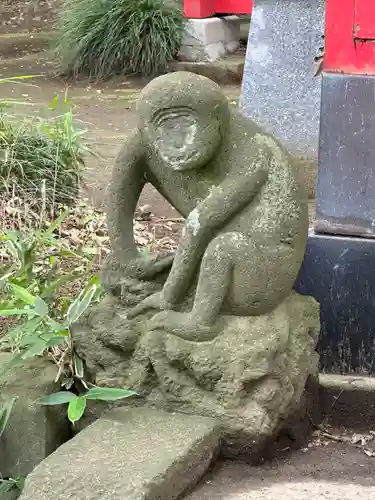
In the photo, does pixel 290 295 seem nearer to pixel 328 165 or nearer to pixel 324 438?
pixel 324 438

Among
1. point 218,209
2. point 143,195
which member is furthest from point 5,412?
point 143,195

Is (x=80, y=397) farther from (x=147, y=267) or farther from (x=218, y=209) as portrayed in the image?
(x=218, y=209)

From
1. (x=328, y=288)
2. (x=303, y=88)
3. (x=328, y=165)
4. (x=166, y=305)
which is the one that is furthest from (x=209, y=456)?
(x=303, y=88)

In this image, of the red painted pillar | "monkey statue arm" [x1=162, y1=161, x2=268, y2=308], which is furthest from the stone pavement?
the red painted pillar

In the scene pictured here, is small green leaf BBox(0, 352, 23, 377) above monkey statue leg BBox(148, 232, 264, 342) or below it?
below

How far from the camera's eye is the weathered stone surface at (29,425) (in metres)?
2.74

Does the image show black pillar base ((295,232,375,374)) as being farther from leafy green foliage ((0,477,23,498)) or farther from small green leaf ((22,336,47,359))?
leafy green foliage ((0,477,23,498))

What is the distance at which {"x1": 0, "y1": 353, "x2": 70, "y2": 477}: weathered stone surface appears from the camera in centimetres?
274

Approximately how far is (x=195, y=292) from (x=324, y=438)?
2.00 ft

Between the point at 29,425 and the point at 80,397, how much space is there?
213 mm

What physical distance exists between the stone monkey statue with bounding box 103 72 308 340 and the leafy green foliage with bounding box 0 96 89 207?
91.7 inches

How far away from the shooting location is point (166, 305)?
273 centimetres

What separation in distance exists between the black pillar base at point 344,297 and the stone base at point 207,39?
602 cm

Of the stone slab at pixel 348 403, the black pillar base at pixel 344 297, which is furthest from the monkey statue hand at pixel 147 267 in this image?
the black pillar base at pixel 344 297
